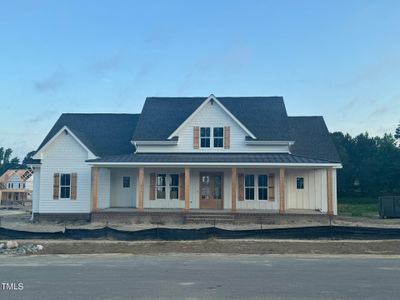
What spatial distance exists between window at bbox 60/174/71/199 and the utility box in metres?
19.7

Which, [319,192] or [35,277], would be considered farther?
[319,192]

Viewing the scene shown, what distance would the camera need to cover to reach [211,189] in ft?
87.6

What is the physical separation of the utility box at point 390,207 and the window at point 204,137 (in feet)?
39.3

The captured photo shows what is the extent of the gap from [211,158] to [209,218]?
3.45m

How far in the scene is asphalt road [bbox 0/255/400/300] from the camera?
8352mm

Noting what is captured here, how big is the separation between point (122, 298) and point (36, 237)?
11645mm

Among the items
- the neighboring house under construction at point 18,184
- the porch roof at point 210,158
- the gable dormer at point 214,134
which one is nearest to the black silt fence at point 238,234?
the porch roof at point 210,158

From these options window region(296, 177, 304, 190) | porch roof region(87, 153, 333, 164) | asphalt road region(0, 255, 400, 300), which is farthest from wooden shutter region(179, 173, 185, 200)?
asphalt road region(0, 255, 400, 300)

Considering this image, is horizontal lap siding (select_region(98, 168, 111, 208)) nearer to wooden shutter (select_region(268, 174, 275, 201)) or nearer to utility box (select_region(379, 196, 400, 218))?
wooden shutter (select_region(268, 174, 275, 201))

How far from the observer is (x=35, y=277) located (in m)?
10.4

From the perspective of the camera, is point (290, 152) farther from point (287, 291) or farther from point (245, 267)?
point (287, 291)

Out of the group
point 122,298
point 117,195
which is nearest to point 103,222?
point 117,195

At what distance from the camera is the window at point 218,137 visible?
88.3ft

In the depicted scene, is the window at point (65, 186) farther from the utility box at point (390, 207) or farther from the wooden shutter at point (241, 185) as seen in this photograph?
the utility box at point (390, 207)
